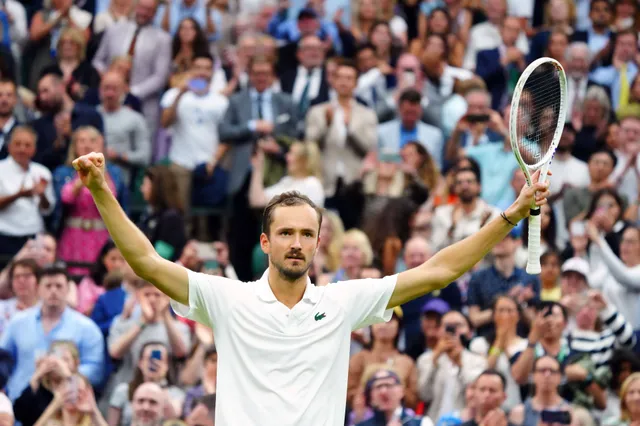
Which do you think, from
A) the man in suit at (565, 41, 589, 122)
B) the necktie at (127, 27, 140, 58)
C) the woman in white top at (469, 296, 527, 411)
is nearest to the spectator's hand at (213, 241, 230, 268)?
the woman in white top at (469, 296, 527, 411)

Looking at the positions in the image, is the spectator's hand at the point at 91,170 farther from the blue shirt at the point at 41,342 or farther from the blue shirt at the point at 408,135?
the blue shirt at the point at 408,135

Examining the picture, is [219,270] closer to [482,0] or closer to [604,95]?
[604,95]

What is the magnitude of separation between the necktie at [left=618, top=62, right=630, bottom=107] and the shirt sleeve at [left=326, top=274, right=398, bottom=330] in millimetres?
10006

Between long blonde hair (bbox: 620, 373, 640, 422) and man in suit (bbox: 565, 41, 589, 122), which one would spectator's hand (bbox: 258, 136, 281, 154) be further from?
long blonde hair (bbox: 620, 373, 640, 422)

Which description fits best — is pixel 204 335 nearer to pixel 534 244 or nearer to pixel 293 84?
pixel 293 84

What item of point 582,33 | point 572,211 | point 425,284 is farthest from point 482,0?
point 425,284

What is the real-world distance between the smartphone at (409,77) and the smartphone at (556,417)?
577 cm

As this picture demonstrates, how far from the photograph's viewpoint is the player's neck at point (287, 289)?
656 cm

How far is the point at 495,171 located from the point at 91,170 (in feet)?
28.7

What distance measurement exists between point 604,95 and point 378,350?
5108 millimetres

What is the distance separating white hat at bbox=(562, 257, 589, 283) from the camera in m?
12.7

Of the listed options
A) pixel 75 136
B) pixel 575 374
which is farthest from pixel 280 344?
pixel 75 136

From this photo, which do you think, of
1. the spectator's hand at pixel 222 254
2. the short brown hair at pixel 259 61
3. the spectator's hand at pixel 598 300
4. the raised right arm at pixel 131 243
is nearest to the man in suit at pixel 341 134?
the short brown hair at pixel 259 61

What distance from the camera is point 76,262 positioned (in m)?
13.8
